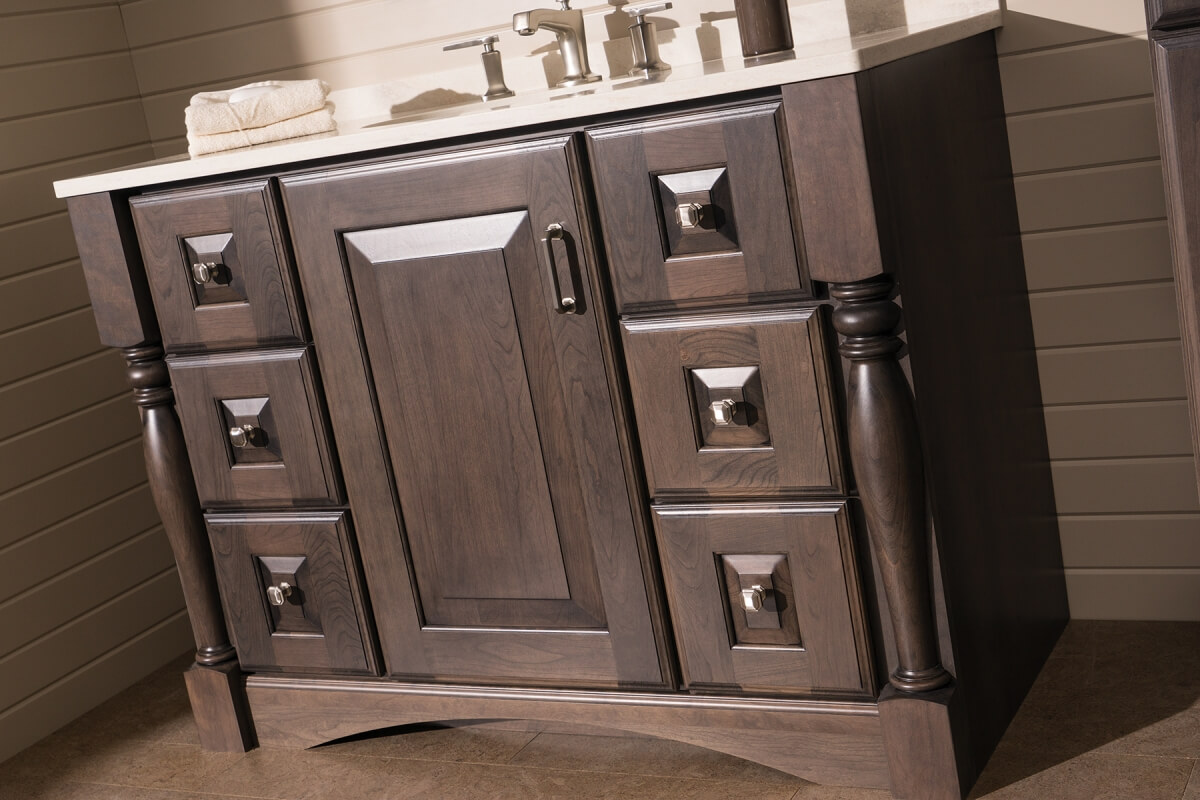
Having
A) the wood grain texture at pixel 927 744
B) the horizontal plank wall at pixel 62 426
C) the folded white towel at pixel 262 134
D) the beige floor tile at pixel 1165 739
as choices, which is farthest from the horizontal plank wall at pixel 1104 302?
the horizontal plank wall at pixel 62 426

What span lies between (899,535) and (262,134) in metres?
1.10

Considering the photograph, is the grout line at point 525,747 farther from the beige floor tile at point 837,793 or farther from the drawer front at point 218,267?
the drawer front at point 218,267

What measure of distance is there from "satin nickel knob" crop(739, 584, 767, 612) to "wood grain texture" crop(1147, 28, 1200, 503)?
1.84 feet

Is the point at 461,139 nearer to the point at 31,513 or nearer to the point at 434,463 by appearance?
the point at 434,463

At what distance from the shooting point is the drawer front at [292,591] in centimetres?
177

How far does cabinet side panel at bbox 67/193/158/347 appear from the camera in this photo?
5.79 feet

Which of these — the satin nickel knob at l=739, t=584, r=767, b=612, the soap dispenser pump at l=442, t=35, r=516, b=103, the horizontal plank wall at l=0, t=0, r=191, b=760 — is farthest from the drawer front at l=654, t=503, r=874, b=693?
the horizontal plank wall at l=0, t=0, r=191, b=760

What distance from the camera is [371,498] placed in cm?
172

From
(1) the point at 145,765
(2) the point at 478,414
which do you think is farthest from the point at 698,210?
(1) the point at 145,765

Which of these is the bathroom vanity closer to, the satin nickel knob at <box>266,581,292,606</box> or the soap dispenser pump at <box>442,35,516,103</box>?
the satin nickel knob at <box>266,581,292,606</box>

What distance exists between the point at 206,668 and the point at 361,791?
1.16 feet

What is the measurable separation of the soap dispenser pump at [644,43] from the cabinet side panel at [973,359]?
17.5 inches

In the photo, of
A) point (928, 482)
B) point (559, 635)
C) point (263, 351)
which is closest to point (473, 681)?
point (559, 635)

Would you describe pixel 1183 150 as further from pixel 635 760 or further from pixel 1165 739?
pixel 635 760
